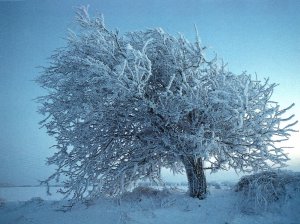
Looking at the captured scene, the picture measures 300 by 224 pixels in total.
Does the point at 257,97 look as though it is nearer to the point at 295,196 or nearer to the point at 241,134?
the point at 241,134

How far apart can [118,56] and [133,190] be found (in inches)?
206

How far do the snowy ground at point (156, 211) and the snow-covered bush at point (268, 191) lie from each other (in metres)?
0.23

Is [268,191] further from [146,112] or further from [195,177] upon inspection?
[146,112]

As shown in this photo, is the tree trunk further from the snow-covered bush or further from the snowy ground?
the snow-covered bush

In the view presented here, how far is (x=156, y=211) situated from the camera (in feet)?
28.5

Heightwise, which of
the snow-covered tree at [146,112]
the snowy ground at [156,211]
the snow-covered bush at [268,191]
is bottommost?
the snowy ground at [156,211]

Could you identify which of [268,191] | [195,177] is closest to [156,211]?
[195,177]

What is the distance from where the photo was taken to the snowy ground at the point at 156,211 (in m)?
8.05

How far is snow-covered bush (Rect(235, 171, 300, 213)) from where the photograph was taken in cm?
859

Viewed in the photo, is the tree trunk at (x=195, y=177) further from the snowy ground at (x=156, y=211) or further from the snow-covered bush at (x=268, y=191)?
the snow-covered bush at (x=268, y=191)

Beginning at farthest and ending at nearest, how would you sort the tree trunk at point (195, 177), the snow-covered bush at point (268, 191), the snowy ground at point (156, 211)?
the tree trunk at point (195, 177)
the snow-covered bush at point (268, 191)
the snowy ground at point (156, 211)

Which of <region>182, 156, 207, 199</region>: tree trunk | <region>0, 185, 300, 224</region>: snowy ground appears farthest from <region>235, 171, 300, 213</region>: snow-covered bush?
<region>182, 156, 207, 199</region>: tree trunk

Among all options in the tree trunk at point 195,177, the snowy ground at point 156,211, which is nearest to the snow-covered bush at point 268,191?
the snowy ground at point 156,211

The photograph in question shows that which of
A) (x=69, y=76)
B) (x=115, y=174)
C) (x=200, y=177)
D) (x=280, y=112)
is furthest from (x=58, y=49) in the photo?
(x=280, y=112)
